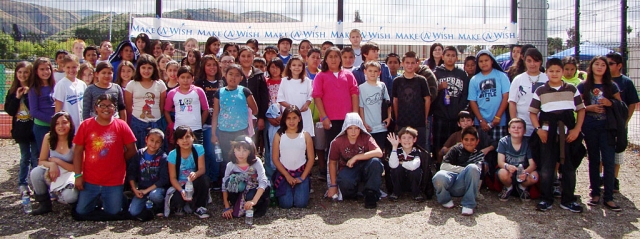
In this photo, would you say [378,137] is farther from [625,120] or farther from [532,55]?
[625,120]

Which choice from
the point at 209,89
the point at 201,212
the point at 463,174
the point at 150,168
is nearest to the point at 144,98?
the point at 209,89

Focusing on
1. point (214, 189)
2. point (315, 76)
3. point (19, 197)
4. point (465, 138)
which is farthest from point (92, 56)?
point (465, 138)

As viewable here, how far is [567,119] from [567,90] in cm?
30

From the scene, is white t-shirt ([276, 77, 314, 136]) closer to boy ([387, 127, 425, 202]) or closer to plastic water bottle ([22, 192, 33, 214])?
boy ([387, 127, 425, 202])

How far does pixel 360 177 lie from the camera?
540 centimetres

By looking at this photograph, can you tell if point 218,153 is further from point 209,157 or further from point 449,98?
point 449,98

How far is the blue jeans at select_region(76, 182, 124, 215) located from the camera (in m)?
4.76

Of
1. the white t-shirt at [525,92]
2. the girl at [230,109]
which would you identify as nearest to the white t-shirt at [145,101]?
the girl at [230,109]

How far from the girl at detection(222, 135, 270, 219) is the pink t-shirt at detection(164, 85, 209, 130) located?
0.65 metres

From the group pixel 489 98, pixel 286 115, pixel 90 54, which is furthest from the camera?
pixel 90 54

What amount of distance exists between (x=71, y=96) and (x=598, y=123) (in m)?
5.55

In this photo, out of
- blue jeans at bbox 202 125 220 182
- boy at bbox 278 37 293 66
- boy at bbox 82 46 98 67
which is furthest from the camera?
boy at bbox 278 37 293 66

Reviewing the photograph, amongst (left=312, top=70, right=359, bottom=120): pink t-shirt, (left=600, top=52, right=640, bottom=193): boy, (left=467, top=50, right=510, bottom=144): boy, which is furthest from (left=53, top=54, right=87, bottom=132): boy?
(left=600, top=52, right=640, bottom=193): boy

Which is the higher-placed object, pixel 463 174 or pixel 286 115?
pixel 286 115
